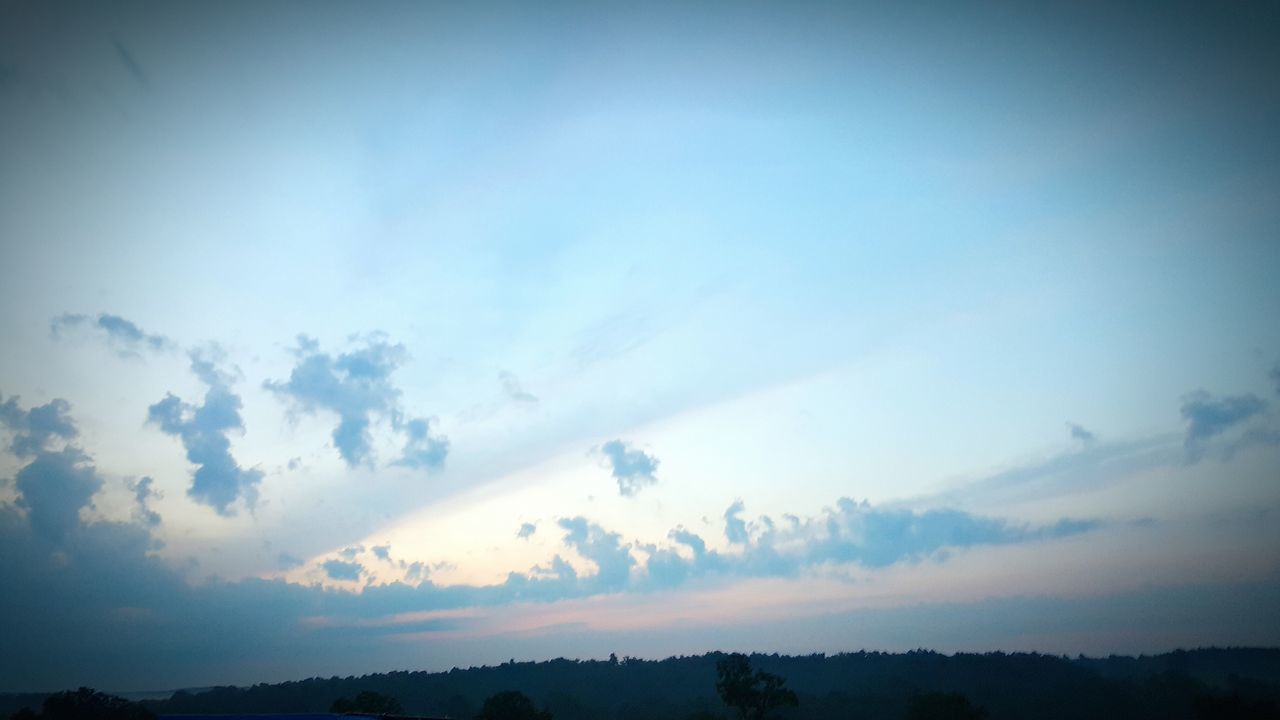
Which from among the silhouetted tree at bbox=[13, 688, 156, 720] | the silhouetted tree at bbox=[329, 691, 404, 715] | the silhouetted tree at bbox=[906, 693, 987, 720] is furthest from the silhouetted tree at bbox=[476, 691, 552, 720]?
the silhouetted tree at bbox=[906, 693, 987, 720]

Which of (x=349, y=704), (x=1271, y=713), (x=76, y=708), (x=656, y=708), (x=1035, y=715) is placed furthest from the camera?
(x=656, y=708)

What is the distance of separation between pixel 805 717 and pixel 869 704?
18927 millimetres

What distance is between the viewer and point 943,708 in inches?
3585

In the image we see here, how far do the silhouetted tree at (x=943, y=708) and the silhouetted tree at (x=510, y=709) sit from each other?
51.9 meters

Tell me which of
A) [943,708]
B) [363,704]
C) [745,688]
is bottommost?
[943,708]

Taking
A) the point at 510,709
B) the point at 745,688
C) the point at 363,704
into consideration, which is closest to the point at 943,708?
the point at 745,688

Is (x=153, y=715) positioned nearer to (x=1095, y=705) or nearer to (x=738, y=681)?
(x=738, y=681)

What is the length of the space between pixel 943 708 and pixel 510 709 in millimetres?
58736

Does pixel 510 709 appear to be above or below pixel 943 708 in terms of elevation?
above

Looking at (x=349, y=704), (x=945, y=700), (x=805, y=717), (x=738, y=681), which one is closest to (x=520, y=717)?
(x=349, y=704)

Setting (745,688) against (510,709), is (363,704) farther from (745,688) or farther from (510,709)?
(745,688)

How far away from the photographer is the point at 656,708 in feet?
598

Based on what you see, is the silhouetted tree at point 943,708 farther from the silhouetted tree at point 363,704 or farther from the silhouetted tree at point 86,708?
the silhouetted tree at point 86,708

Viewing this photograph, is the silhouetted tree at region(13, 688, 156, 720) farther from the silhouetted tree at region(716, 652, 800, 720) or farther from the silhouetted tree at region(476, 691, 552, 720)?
the silhouetted tree at region(716, 652, 800, 720)
